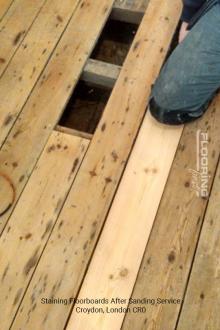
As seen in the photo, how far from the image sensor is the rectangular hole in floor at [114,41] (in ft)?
6.14

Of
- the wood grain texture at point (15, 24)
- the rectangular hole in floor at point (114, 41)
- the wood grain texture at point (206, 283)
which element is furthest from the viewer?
the rectangular hole in floor at point (114, 41)

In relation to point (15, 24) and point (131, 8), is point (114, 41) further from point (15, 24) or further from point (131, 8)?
point (15, 24)

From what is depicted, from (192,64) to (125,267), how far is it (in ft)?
2.40

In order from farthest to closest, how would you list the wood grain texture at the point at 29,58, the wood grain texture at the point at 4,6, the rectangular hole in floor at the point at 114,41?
the rectangular hole in floor at the point at 114,41
the wood grain texture at the point at 4,6
the wood grain texture at the point at 29,58

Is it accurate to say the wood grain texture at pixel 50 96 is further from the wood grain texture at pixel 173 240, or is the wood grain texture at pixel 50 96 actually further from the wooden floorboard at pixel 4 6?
the wood grain texture at pixel 173 240

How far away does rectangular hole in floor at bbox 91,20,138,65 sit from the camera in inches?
73.7

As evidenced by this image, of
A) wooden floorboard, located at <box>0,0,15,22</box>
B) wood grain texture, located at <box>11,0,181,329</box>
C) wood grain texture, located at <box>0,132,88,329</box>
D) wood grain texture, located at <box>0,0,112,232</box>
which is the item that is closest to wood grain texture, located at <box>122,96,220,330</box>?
wood grain texture, located at <box>11,0,181,329</box>

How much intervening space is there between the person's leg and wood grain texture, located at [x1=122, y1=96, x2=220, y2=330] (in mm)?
92

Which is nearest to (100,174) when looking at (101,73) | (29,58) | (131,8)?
(101,73)

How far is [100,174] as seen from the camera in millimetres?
1298

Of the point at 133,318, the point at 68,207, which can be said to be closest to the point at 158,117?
the point at 68,207

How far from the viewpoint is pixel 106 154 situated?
4.39 ft

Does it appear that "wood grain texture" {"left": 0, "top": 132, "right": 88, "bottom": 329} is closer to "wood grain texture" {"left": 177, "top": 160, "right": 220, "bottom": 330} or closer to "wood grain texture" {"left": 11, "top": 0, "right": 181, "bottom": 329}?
"wood grain texture" {"left": 11, "top": 0, "right": 181, "bottom": 329}

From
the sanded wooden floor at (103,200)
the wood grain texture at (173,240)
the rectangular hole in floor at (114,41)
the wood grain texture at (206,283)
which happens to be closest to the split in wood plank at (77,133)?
the sanded wooden floor at (103,200)
